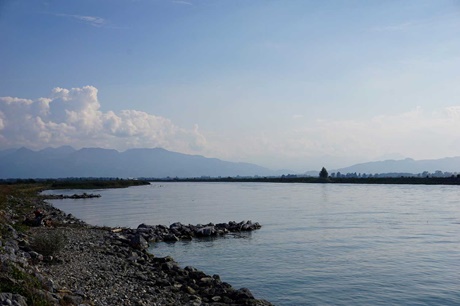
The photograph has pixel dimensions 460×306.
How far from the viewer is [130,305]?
10.9 m

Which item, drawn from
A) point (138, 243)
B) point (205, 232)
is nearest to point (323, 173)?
point (205, 232)

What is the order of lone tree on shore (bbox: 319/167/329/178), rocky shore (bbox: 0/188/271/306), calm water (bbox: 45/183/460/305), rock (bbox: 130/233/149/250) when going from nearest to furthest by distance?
1. rocky shore (bbox: 0/188/271/306)
2. calm water (bbox: 45/183/460/305)
3. rock (bbox: 130/233/149/250)
4. lone tree on shore (bbox: 319/167/329/178)

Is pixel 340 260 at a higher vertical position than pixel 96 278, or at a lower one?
lower

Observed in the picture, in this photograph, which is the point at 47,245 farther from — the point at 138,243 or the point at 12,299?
the point at 12,299

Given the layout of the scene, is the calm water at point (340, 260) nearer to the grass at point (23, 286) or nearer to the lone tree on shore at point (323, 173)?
the grass at point (23, 286)

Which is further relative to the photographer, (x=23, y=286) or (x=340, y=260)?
(x=340, y=260)

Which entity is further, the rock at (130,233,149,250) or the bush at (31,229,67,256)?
the rock at (130,233,149,250)

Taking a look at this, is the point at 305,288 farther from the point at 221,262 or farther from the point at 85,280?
the point at 85,280

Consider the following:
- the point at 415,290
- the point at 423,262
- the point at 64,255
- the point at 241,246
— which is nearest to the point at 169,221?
the point at 241,246

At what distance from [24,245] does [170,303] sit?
761 centimetres

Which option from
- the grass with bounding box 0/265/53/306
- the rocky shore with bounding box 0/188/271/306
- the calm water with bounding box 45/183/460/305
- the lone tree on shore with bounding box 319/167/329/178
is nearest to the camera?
the grass with bounding box 0/265/53/306

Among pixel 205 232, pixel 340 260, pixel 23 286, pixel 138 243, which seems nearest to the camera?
pixel 23 286

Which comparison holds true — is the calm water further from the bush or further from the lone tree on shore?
the lone tree on shore

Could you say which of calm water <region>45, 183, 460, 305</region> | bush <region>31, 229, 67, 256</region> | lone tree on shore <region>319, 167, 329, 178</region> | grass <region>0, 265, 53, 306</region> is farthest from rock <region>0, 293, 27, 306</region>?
lone tree on shore <region>319, 167, 329, 178</region>
